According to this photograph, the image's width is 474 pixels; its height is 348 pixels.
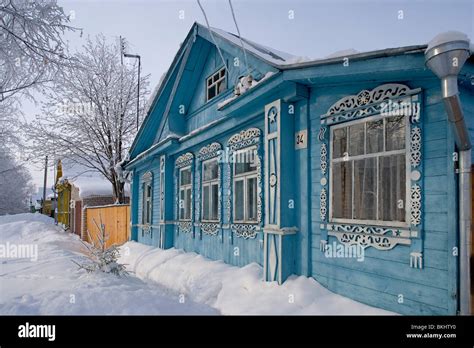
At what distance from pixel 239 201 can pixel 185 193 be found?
2.65 m

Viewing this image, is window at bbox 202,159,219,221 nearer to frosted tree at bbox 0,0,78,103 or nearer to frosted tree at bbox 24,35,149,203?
frosted tree at bbox 0,0,78,103

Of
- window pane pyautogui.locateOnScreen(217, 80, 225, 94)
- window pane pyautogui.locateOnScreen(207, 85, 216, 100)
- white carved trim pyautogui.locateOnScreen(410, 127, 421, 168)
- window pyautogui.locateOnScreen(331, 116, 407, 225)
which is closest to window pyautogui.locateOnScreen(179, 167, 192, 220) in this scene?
window pane pyautogui.locateOnScreen(207, 85, 216, 100)

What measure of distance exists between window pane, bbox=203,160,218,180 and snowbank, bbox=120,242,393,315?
1819 millimetres

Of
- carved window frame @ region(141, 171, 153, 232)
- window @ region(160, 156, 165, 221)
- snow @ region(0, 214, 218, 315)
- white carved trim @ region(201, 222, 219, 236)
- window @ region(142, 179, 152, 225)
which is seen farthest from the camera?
window @ region(142, 179, 152, 225)

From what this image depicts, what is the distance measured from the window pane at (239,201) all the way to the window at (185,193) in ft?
7.32

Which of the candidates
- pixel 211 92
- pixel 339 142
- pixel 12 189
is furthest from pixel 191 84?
pixel 12 189

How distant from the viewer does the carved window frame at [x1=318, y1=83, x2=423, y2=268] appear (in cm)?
354

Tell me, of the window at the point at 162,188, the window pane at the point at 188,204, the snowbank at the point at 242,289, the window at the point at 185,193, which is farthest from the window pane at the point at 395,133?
the window at the point at 162,188

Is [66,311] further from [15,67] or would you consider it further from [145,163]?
[145,163]

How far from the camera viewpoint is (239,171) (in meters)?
6.39

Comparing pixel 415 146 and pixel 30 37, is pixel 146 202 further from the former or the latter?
pixel 415 146
